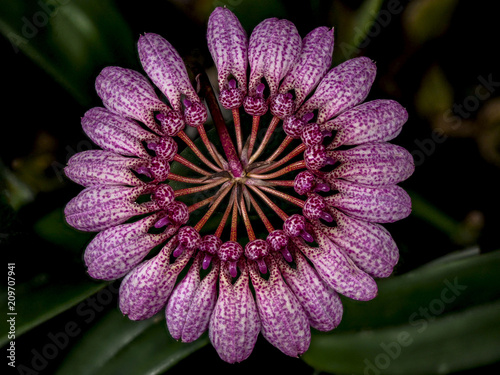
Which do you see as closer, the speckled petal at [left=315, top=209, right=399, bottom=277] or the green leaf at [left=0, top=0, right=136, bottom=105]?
the speckled petal at [left=315, top=209, right=399, bottom=277]

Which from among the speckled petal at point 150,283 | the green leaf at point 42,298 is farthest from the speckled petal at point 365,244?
the green leaf at point 42,298

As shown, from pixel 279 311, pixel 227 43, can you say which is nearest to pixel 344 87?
pixel 227 43

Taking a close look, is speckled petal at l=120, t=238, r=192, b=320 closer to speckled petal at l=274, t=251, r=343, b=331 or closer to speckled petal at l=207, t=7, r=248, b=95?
speckled petal at l=274, t=251, r=343, b=331

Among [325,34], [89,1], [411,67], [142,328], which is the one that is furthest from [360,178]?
[89,1]

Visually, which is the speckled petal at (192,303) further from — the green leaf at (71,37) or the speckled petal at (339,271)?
the green leaf at (71,37)

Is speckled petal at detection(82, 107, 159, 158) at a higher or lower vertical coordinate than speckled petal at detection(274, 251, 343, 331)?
higher

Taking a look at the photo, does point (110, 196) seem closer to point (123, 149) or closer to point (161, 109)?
point (123, 149)

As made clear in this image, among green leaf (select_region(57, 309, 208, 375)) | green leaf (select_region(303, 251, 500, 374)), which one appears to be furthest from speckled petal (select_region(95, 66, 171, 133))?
green leaf (select_region(303, 251, 500, 374))
